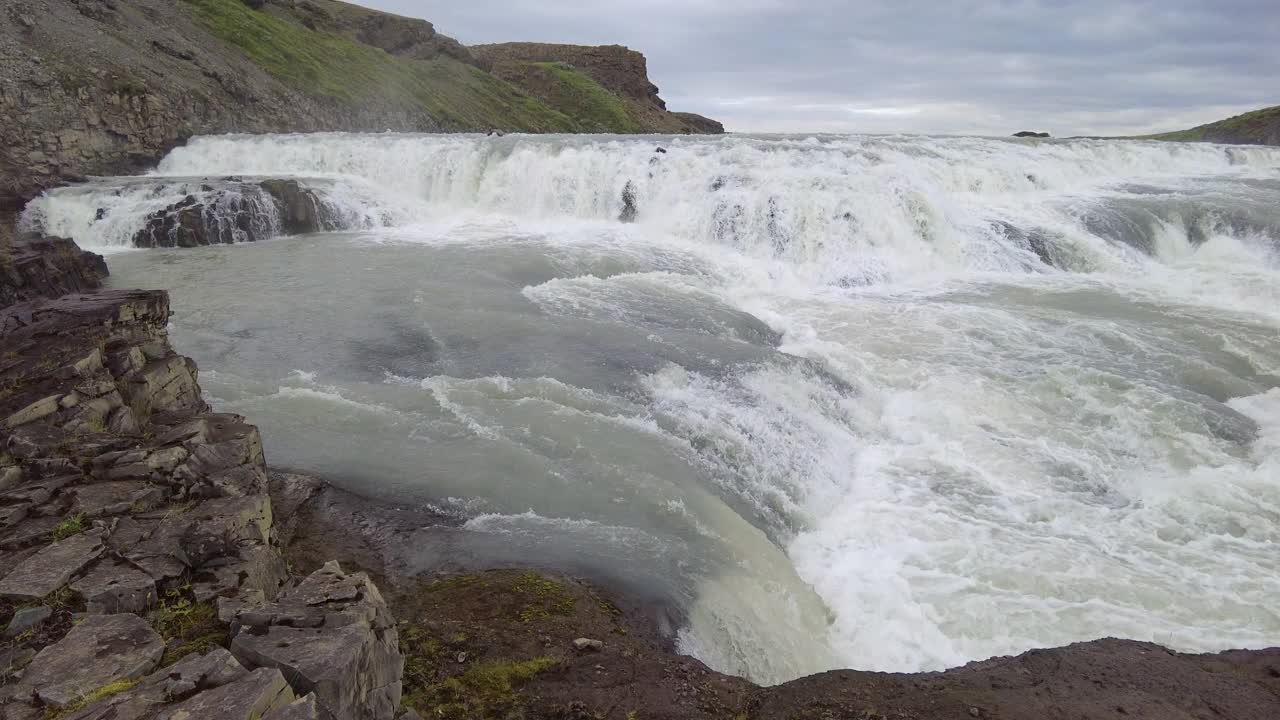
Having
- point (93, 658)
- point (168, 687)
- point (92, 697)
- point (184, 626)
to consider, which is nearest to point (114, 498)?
point (184, 626)

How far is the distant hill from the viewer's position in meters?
65.2

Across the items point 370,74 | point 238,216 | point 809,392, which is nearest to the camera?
point 809,392

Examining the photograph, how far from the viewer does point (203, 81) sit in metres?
40.4

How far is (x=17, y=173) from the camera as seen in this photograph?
25.2 m

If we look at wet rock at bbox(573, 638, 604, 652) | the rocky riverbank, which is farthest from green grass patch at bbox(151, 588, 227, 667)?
wet rock at bbox(573, 638, 604, 652)

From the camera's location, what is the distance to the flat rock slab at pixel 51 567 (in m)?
4.38

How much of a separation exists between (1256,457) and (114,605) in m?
13.1

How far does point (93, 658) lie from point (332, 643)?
1226 millimetres

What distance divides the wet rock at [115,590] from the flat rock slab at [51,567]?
117 mm

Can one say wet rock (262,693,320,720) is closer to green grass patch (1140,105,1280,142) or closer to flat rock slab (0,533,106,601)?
flat rock slab (0,533,106,601)

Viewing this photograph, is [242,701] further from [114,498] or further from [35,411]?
[35,411]

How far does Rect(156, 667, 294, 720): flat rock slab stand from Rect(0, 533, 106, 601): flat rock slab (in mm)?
1726

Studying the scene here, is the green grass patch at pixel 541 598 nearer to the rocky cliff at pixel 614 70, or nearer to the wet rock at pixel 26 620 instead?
the wet rock at pixel 26 620

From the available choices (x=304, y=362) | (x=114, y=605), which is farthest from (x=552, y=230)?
(x=114, y=605)
